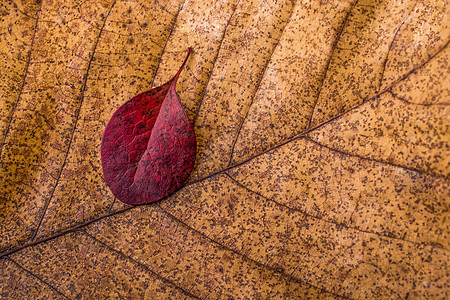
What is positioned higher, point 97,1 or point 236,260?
point 97,1

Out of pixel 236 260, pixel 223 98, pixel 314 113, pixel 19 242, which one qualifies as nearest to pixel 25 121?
pixel 19 242

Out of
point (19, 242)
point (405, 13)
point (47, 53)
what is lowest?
point (19, 242)

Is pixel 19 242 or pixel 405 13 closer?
pixel 405 13

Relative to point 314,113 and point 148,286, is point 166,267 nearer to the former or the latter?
point 148,286
